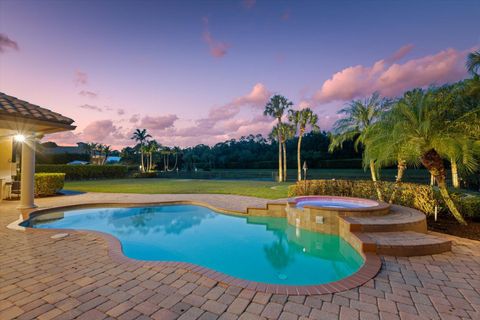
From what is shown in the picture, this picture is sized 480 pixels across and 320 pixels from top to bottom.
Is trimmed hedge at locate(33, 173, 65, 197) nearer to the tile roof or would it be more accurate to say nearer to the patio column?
the patio column

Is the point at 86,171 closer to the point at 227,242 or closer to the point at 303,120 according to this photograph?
the point at 303,120

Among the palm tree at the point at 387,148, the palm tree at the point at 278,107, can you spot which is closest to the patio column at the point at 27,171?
the palm tree at the point at 387,148

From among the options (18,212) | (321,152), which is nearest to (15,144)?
(18,212)

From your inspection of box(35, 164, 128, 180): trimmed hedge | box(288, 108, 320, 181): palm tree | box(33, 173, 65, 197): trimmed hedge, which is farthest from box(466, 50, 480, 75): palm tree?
box(35, 164, 128, 180): trimmed hedge

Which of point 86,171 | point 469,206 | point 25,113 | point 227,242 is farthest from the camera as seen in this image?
point 86,171

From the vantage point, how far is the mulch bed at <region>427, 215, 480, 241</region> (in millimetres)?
5295

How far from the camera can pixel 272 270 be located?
4.45 m

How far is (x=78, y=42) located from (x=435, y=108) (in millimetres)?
13403

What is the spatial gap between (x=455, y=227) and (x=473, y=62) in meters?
5.18

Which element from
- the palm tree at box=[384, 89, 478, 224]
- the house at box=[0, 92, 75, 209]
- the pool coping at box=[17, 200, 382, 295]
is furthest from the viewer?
the palm tree at box=[384, 89, 478, 224]

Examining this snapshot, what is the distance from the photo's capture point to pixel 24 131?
6879mm

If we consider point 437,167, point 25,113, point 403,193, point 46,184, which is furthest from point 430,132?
point 46,184

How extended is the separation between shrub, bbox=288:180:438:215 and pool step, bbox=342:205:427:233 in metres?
1.72

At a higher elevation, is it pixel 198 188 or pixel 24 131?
pixel 24 131
